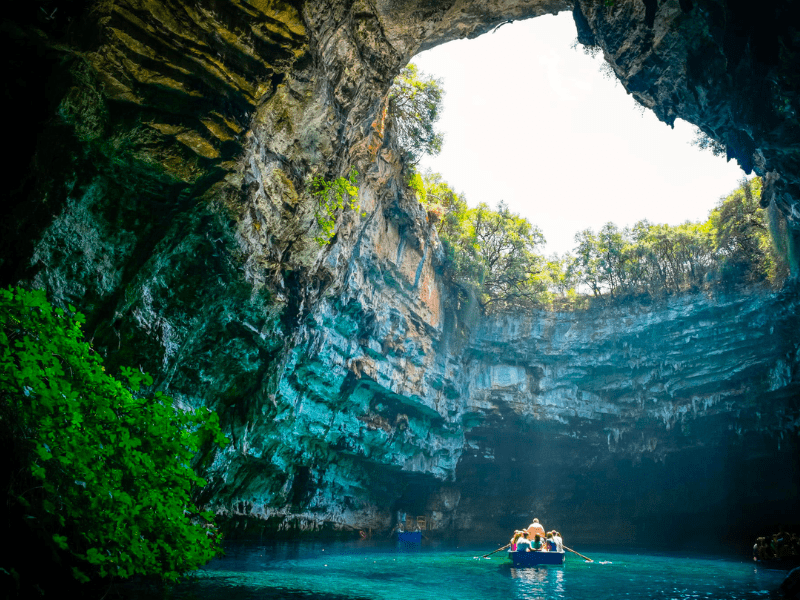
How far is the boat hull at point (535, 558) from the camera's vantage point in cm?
1673

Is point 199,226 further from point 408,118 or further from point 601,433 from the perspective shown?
point 601,433

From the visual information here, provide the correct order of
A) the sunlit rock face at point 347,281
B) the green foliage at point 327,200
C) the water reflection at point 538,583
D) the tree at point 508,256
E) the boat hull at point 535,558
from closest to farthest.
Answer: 1. the sunlit rock face at point 347,281
2. the water reflection at point 538,583
3. the green foliage at point 327,200
4. the boat hull at point 535,558
5. the tree at point 508,256

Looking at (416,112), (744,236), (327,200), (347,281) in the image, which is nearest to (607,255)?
(744,236)

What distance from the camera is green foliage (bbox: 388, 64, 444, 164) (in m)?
23.3

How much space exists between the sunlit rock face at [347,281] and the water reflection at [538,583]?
916cm

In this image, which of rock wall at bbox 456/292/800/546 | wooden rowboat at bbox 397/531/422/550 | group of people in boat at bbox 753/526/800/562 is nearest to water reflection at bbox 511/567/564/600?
wooden rowboat at bbox 397/531/422/550

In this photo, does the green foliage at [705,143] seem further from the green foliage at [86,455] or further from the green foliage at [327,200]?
the green foliage at [86,455]

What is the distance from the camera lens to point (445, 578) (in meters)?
13.8

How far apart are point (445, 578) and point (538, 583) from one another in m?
2.56

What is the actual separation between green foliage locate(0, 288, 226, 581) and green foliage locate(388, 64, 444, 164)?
19.5m

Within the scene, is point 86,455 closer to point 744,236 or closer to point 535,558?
point 535,558

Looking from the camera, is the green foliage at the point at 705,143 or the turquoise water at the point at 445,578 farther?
the green foliage at the point at 705,143

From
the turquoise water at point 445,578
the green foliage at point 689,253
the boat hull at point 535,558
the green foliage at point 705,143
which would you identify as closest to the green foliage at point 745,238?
the green foliage at point 689,253

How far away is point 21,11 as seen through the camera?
882 cm
